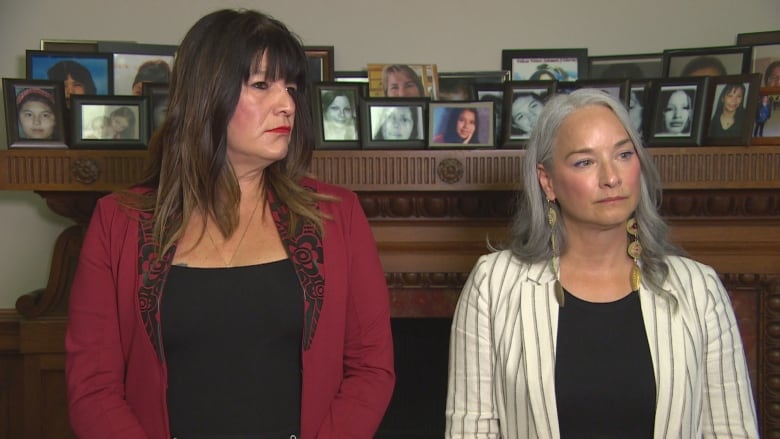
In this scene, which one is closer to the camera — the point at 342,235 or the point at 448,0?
the point at 342,235

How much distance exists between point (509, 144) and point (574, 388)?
93 centimetres

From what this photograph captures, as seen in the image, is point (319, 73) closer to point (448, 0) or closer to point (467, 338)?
point (448, 0)

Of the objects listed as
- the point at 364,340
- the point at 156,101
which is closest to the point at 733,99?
the point at 364,340

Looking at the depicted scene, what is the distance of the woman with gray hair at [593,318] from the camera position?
158 centimetres

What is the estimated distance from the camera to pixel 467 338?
169 centimetres

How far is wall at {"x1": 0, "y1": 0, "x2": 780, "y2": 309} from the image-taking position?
2660 millimetres

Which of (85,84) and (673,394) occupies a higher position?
(85,84)

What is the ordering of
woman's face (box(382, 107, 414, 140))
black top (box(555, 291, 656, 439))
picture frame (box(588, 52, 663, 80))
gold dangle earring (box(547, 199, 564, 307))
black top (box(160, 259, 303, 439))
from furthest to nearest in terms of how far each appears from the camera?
picture frame (box(588, 52, 663, 80)) < woman's face (box(382, 107, 414, 140)) < gold dangle earring (box(547, 199, 564, 307)) < black top (box(555, 291, 656, 439)) < black top (box(160, 259, 303, 439))

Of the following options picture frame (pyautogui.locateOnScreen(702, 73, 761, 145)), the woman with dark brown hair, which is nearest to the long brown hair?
the woman with dark brown hair

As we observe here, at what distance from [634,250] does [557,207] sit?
19cm

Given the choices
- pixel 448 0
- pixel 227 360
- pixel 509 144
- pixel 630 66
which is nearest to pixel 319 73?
pixel 448 0

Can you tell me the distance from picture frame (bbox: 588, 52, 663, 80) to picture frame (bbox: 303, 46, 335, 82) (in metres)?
Answer: 0.87

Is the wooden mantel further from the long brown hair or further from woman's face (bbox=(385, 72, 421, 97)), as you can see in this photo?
the long brown hair

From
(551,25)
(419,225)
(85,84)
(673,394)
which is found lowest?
(673,394)
